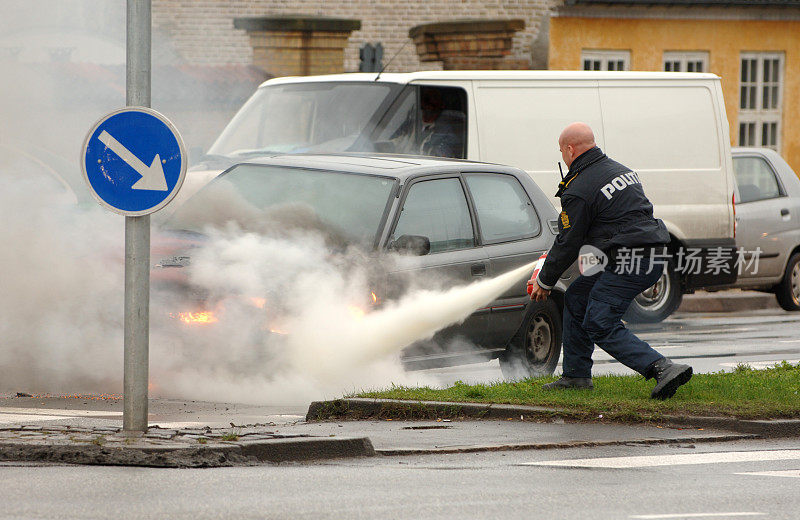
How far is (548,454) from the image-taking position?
24.2ft

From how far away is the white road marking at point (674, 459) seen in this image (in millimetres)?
7000

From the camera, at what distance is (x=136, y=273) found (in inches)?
287

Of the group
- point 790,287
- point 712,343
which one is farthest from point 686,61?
point 712,343

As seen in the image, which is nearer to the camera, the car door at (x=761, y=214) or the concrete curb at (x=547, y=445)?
the concrete curb at (x=547, y=445)

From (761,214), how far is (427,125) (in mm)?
4961

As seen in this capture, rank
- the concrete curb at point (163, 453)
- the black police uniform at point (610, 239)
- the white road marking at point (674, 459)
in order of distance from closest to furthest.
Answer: the concrete curb at point (163, 453), the white road marking at point (674, 459), the black police uniform at point (610, 239)

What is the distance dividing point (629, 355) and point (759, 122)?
18.2 metres

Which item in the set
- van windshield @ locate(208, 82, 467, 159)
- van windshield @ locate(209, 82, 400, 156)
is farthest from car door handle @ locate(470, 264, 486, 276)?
van windshield @ locate(209, 82, 400, 156)

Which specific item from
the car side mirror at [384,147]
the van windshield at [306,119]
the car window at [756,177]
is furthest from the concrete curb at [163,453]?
the car window at [756,177]

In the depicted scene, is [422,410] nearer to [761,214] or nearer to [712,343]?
[712,343]

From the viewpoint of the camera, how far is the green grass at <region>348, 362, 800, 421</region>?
843 cm

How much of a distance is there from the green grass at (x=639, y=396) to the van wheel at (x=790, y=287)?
7.85 m

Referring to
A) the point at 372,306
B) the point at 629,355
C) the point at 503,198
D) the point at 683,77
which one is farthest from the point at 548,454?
the point at 683,77

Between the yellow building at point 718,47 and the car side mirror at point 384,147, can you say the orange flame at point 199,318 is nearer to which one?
the car side mirror at point 384,147
